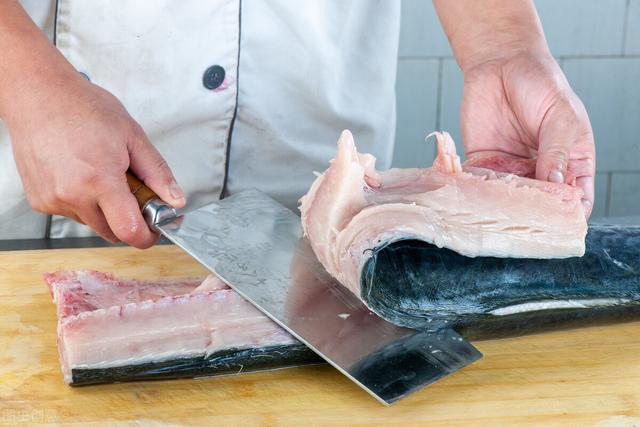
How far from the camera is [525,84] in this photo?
74.8 inches

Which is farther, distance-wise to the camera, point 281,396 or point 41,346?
point 41,346

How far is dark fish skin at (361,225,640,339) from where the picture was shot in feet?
4.82

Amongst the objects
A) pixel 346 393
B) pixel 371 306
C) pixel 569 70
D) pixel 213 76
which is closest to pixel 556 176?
pixel 371 306

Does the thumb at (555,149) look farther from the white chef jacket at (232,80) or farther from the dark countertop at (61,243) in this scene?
the white chef jacket at (232,80)

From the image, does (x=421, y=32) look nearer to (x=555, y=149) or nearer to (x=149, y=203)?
(x=555, y=149)

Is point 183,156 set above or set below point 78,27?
below

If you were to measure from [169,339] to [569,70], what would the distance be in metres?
2.74

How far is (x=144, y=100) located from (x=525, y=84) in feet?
2.84

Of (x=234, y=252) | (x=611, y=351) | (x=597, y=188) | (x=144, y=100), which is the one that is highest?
(x=144, y=100)

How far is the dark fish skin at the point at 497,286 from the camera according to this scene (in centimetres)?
147

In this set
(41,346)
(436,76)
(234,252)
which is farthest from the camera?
(436,76)

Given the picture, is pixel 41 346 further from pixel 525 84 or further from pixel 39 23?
pixel 525 84

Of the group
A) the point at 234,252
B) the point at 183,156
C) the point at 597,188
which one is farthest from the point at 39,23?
the point at 597,188

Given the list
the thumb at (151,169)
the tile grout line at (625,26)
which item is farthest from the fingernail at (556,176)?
the tile grout line at (625,26)
